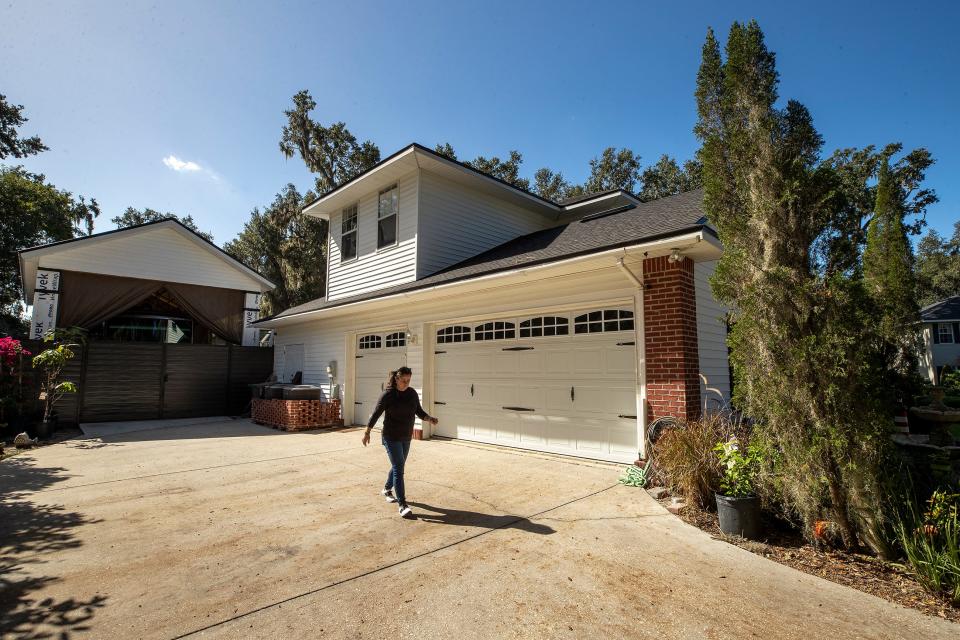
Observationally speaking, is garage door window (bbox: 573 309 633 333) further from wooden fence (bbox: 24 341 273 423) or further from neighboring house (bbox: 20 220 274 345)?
neighboring house (bbox: 20 220 274 345)

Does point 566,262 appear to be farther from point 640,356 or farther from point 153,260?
point 153,260

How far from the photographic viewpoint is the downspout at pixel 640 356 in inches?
241

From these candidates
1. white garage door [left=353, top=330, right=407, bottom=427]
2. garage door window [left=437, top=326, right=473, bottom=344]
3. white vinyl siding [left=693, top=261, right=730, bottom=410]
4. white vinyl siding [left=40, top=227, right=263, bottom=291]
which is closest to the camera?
white vinyl siding [left=693, top=261, right=730, bottom=410]

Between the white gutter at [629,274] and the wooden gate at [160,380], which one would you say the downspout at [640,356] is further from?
the wooden gate at [160,380]

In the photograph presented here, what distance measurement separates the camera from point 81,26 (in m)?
6.40

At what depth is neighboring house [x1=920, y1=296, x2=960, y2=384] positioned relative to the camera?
82.5 feet

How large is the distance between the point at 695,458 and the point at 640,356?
5.99 ft

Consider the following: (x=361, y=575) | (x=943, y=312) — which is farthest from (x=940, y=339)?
(x=361, y=575)

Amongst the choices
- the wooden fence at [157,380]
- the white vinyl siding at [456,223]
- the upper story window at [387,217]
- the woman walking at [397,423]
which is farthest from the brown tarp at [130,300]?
the woman walking at [397,423]

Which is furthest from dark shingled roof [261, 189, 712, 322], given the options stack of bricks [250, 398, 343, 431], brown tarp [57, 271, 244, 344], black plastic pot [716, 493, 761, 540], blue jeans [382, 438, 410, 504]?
brown tarp [57, 271, 244, 344]

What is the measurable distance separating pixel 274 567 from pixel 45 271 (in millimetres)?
15338

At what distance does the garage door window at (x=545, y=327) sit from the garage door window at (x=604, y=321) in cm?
21

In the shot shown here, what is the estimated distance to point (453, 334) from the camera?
9258 mm

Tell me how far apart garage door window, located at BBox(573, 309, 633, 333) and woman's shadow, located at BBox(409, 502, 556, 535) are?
3.33 metres
